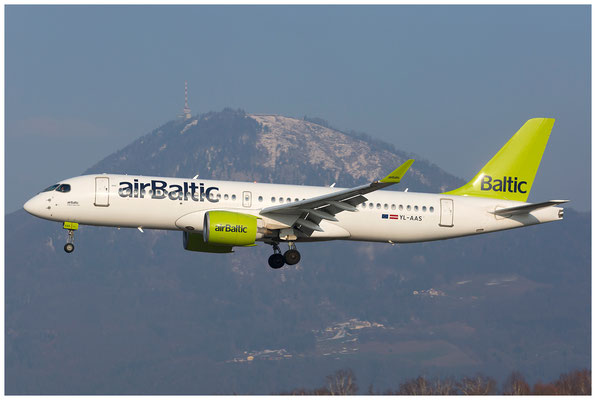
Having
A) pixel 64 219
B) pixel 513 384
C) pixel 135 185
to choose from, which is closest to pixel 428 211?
pixel 135 185

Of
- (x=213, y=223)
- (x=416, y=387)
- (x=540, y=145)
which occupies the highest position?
(x=540, y=145)

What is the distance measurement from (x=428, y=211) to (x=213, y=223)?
12.3m

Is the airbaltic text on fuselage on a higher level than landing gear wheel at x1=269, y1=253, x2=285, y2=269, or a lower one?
higher

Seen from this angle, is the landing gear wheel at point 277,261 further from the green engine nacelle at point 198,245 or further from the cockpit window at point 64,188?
the cockpit window at point 64,188

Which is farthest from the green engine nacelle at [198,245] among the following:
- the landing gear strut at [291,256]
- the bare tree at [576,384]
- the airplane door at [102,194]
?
the bare tree at [576,384]

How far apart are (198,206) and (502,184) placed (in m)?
18.5

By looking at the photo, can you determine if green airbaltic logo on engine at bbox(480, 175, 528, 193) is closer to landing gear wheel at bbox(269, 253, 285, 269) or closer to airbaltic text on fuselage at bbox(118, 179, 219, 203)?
landing gear wheel at bbox(269, 253, 285, 269)

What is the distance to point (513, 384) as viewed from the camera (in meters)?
82.0

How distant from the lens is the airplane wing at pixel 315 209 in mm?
47681

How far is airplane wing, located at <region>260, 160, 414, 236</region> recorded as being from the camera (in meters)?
47.7

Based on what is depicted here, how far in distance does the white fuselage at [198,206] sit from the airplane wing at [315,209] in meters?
0.56

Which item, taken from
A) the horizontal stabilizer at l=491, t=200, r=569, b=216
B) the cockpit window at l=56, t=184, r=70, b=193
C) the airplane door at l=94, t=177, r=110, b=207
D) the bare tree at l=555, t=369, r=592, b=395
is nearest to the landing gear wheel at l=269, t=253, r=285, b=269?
the airplane door at l=94, t=177, r=110, b=207

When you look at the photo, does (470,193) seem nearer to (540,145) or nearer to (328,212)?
(540,145)

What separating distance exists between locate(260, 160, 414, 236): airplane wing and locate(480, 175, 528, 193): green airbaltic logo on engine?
445 inches
